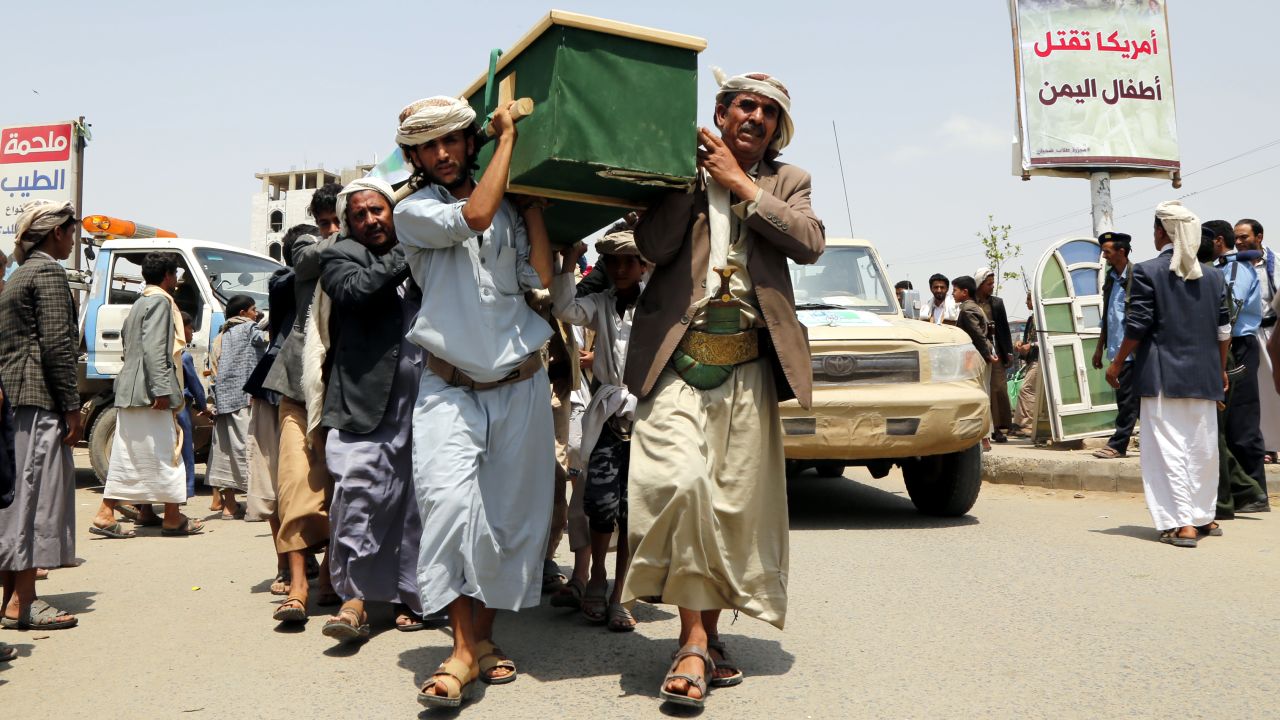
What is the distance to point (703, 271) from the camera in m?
3.79

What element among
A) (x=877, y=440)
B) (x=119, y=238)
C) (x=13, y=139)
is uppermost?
(x=13, y=139)

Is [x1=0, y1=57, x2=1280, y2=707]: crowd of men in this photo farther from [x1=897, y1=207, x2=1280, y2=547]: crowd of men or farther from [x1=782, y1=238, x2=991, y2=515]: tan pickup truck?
[x1=782, y1=238, x2=991, y2=515]: tan pickup truck

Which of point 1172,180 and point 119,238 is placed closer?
point 119,238

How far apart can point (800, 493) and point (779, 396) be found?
18.1ft

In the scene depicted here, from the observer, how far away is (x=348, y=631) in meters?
4.09

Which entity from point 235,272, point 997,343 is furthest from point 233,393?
point 997,343

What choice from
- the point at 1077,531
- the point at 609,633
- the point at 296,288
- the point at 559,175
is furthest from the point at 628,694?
the point at 1077,531

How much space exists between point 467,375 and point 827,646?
5.82 feet

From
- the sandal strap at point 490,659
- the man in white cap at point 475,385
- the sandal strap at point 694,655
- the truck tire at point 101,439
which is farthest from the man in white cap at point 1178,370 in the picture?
the truck tire at point 101,439

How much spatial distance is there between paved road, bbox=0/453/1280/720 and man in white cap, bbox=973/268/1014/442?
631 centimetres

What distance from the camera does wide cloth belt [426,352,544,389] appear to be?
3.72m

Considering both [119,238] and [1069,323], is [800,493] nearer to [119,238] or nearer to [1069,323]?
[1069,323]

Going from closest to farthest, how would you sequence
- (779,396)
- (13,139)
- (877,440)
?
(779,396) → (877,440) → (13,139)

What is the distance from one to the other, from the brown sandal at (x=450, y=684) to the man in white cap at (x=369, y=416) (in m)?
0.98
